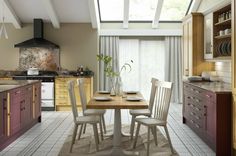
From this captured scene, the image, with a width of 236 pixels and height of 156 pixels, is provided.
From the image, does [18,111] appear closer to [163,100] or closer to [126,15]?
[163,100]

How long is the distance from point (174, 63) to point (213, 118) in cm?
532

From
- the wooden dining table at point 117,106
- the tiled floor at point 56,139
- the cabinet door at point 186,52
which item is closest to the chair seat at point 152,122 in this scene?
the wooden dining table at point 117,106

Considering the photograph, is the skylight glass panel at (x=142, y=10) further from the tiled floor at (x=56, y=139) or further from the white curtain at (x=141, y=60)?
the tiled floor at (x=56, y=139)

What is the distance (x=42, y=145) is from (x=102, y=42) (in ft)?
17.0

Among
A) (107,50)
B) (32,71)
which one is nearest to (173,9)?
(107,50)

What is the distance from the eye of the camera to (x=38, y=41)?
30.1 feet

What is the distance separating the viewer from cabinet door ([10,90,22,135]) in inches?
203

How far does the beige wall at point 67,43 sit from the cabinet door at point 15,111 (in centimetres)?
394

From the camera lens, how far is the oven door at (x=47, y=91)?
8.66 m

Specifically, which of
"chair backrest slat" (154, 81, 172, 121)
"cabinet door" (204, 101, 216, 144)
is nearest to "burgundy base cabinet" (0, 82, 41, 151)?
"chair backrest slat" (154, 81, 172, 121)

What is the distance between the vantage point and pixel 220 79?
646 cm

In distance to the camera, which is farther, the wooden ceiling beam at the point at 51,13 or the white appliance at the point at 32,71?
the white appliance at the point at 32,71

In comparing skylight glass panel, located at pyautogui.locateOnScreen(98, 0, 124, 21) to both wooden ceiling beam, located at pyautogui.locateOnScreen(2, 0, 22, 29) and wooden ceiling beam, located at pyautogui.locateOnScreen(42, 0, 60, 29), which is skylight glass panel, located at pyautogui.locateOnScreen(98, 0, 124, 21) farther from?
wooden ceiling beam, located at pyautogui.locateOnScreen(2, 0, 22, 29)

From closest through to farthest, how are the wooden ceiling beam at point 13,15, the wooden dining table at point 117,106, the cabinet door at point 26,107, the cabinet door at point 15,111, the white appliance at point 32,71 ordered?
the wooden dining table at point 117,106, the cabinet door at point 15,111, the cabinet door at point 26,107, the wooden ceiling beam at point 13,15, the white appliance at point 32,71
